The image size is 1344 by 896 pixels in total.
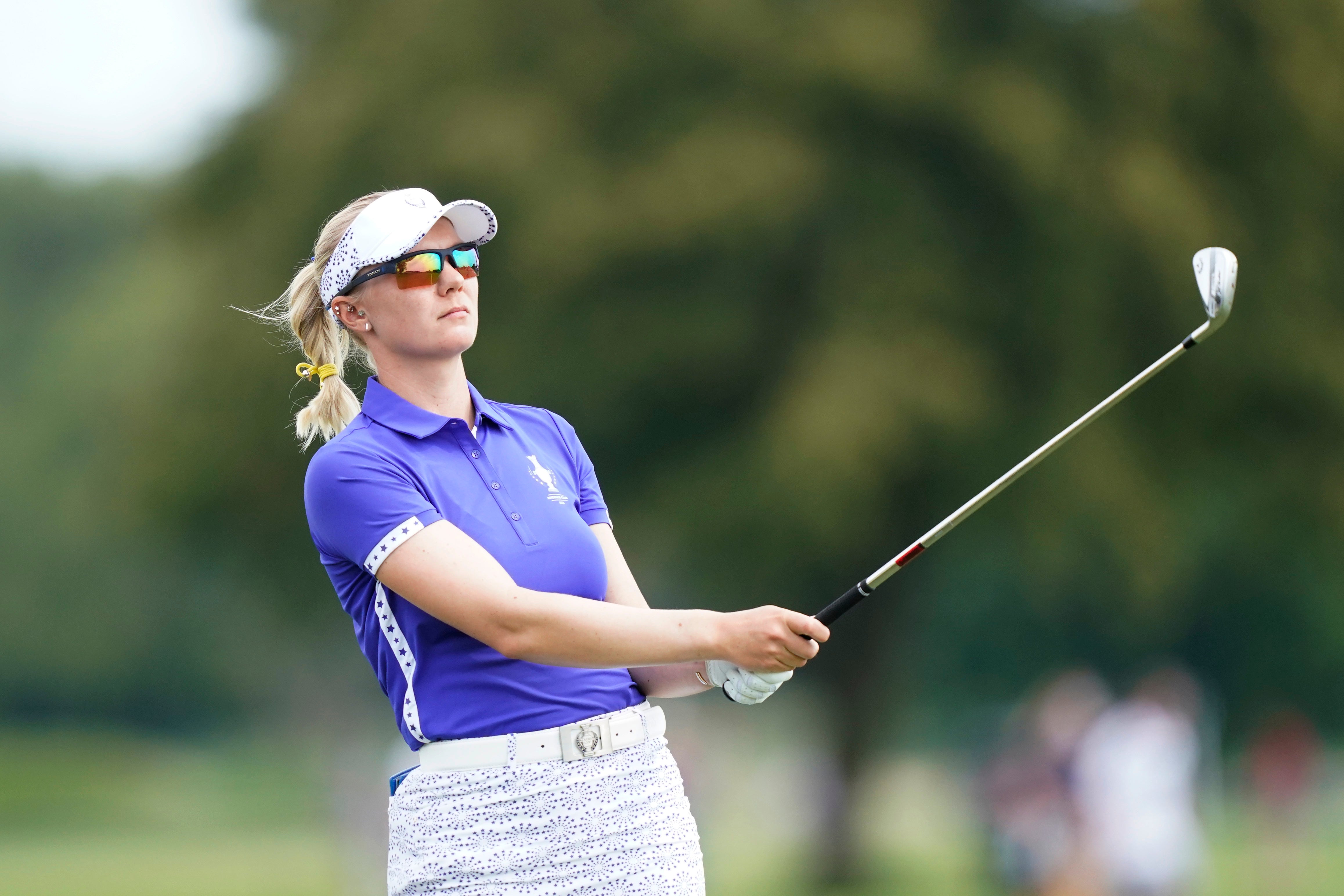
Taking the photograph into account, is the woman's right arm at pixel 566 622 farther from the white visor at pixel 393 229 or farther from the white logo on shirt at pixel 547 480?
the white visor at pixel 393 229

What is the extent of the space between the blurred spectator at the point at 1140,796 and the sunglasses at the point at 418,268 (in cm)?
865

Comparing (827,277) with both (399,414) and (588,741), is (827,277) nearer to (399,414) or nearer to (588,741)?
(399,414)

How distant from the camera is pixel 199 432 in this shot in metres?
13.6

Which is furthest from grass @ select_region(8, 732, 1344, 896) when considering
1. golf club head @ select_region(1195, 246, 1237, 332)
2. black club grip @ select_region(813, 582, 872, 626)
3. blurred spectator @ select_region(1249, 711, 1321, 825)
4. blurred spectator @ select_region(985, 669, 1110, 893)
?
black club grip @ select_region(813, 582, 872, 626)

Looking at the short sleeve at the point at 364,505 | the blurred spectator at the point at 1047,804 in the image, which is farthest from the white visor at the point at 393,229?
the blurred spectator at the point at 1047,804

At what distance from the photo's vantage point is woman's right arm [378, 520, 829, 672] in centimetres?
266

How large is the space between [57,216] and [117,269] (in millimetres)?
20580

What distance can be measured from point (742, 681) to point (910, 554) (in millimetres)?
384

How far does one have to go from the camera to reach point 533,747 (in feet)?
9.18

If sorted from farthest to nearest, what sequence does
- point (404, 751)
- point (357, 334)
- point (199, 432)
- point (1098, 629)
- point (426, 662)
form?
1. point (1098, 629)
2. point (199, 432)
3. point (404, 751)
4. point (357, 334)
5. point (426, 662)

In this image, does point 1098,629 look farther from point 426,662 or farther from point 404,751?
point 426,662

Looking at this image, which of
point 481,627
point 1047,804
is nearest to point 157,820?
point 1047,804

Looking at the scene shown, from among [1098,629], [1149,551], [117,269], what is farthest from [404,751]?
[1098,629]

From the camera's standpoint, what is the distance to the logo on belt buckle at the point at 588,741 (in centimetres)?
282
